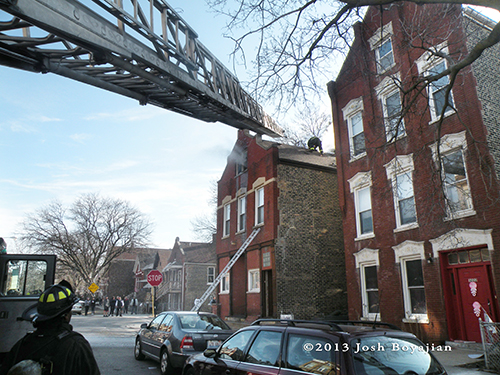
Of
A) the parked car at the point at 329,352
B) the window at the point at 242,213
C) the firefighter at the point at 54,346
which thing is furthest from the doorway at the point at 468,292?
the window at the point at 242,213

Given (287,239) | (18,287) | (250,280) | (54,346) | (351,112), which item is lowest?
(54,346)

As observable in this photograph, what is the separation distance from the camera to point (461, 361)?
9.22 m

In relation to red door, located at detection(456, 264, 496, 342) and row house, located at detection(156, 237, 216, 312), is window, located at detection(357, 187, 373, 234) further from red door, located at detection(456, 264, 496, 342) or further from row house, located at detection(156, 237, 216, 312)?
row house, located at detection(156, 237, 216, 312)

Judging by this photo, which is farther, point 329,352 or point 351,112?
point 351,112

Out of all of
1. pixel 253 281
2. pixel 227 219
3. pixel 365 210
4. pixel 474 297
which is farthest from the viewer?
pixel 227 219

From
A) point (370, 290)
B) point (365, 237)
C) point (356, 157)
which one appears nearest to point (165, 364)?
point (370, 290)

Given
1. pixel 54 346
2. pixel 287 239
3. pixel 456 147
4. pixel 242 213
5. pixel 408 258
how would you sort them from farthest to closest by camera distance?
pixel 242 213 → pixel 287 239 → pixel 408 258 → pixel 456 147 → pixel 54 346

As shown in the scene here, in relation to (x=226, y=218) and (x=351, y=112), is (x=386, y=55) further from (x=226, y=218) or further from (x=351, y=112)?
(x=226, y=218)

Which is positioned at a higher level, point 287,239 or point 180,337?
point 287,239

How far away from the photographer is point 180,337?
28.8 feet

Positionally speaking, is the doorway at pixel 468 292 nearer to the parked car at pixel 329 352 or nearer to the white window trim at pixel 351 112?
the white window trim at pixel 351 112

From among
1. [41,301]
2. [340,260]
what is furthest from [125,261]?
[41,301]

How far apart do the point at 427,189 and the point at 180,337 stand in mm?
8714

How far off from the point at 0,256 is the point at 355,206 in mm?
12169
